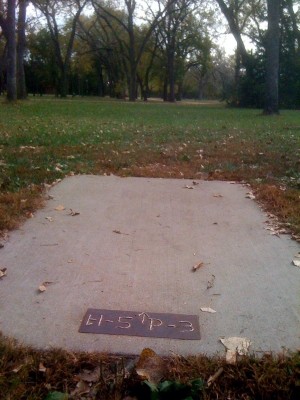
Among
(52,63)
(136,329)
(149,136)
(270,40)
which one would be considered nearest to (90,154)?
(149,136)

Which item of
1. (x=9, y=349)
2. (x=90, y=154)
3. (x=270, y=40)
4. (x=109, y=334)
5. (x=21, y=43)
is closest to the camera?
(x=9, y=349)

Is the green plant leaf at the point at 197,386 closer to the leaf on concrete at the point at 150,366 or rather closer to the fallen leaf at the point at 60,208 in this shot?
the leaf on concrete at the point at 150,366

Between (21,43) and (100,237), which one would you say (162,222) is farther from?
(21,43)

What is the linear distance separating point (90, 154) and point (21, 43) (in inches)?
1042

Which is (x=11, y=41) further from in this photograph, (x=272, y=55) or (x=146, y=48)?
(x=146, y=48)

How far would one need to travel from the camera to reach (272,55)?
2494cm

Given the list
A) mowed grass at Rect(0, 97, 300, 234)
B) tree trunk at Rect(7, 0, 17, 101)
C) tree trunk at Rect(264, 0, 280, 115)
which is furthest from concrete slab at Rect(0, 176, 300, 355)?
tree trunk at Rect(7, 0, 17, 101)

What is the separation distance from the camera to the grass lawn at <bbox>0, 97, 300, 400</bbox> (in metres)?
2.66

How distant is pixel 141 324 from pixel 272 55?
77.4 ft

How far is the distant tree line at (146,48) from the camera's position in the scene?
30628mm

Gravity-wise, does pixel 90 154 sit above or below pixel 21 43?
below

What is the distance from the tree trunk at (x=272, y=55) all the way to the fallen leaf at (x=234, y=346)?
2328 cm

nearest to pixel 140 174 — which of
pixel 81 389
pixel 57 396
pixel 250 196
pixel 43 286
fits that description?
pixel 250 196

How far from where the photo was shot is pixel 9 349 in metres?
2.85
